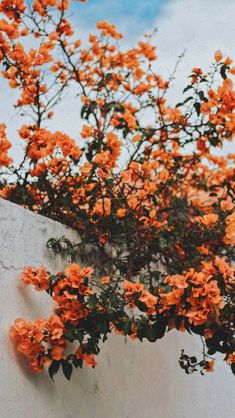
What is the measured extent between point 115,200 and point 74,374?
2.57ft

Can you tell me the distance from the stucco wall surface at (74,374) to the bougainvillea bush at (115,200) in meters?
0.06

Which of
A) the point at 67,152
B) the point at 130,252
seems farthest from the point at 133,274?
the point at 67,152

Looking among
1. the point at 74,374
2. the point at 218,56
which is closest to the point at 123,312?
the point at 74,374

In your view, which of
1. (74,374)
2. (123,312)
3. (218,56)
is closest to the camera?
(123,312)

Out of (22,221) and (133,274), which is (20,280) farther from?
(133,274)

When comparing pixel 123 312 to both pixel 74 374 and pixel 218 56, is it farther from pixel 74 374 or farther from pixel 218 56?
pixel 218 56

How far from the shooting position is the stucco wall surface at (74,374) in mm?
2109

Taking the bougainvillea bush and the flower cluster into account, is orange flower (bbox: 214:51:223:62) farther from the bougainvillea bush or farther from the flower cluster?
the flower cluster

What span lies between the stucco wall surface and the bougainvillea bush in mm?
64

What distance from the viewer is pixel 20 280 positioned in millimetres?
2215

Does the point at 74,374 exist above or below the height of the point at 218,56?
below

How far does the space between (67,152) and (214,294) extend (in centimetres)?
83

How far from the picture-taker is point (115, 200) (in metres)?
2.83

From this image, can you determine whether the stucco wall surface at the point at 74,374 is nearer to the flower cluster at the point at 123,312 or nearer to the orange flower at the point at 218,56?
the flower cluster at the point at 123,312
